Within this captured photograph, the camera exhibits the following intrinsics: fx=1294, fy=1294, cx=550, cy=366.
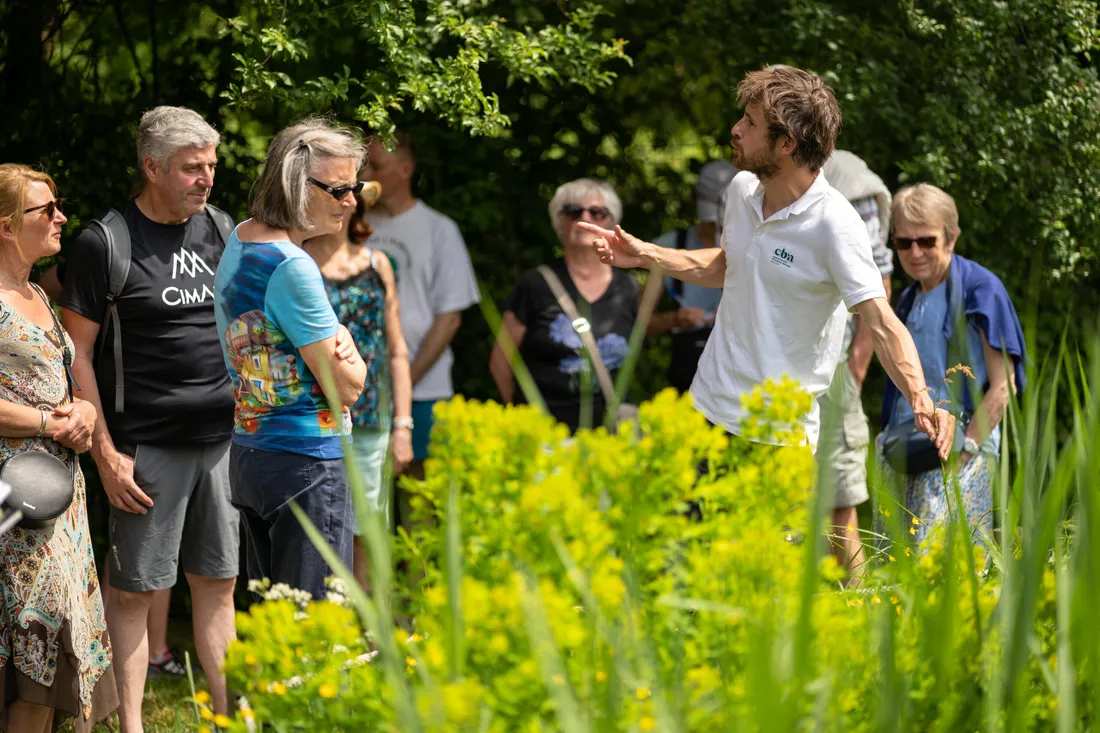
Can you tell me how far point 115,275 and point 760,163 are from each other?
183cm

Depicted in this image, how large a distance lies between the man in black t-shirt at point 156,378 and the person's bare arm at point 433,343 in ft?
4.06

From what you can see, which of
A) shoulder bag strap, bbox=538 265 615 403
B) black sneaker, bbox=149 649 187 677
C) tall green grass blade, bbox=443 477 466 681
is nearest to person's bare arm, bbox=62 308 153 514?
black sneaker, bbox=149 649 187 677

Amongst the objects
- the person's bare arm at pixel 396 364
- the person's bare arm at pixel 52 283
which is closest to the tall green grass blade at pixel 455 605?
the person's bare arm at pixel 396 364

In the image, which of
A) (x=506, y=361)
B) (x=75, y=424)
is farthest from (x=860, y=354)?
(x=75, y=424)

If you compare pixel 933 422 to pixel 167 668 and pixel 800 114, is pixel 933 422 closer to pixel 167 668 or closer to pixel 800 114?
pixel 800 114

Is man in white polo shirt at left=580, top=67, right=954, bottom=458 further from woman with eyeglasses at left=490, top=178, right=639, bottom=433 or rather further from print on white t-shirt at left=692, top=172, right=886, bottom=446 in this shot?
woman with eyeglasses at left=490, top=178, right=639, bottom=433

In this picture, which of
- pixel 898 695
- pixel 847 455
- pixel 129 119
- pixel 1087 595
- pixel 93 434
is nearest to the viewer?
pixel 898 695

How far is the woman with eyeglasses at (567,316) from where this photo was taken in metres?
4.94

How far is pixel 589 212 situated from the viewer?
505 cm

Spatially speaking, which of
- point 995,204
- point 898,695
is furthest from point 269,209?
point 995,204

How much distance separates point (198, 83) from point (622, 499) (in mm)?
4137

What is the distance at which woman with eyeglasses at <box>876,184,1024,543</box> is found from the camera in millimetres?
4043

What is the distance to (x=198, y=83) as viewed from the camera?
18.3 feet

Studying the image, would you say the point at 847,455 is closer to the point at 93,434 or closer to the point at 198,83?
the point at 93,434
